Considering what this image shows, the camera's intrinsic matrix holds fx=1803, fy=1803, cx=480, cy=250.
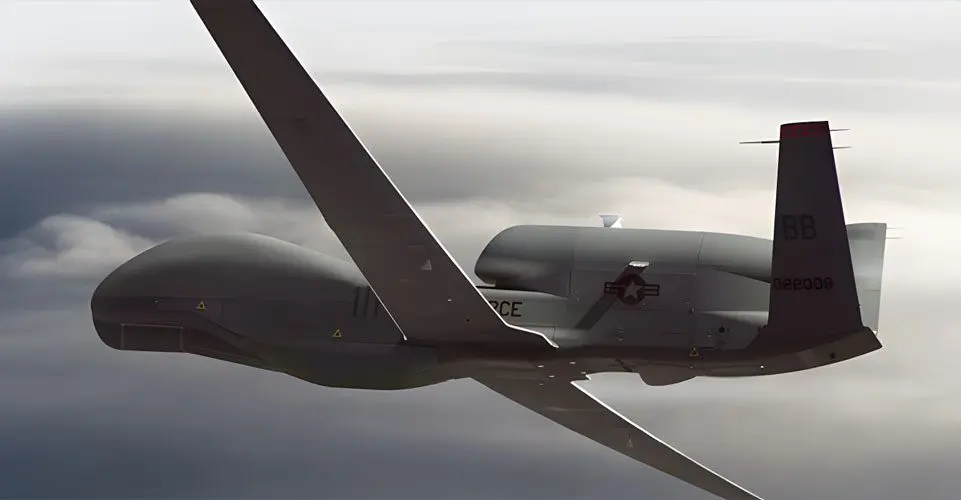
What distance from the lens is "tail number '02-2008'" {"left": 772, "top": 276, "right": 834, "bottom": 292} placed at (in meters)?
12.9

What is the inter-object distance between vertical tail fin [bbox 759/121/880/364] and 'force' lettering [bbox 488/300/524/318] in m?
1.99

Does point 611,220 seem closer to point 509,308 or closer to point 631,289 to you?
point 631,289

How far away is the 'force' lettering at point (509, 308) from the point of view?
1388 cm

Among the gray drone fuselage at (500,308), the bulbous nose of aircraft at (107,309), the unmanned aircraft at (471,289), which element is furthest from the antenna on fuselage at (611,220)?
the bulbous nose of aircraft at (107,309)

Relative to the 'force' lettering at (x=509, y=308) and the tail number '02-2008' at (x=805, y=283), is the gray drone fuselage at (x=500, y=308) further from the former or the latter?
the tail number '02-2008' at (x=805, y=283)

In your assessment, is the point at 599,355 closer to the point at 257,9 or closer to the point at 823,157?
the point at 823,157

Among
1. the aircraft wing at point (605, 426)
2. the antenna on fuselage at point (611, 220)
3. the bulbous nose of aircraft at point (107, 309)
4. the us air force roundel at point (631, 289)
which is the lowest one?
the aircraft wing at point (605, 426)

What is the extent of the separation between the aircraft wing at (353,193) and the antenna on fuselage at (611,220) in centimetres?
110

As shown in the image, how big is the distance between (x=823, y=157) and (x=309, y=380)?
4608mm

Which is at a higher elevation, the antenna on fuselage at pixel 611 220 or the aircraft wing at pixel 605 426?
the antenna on fuselage at pixel 611 220

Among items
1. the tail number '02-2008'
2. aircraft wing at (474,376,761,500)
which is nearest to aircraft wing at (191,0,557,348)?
the tail number '02-2008'

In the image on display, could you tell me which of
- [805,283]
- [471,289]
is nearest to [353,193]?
[471,289]

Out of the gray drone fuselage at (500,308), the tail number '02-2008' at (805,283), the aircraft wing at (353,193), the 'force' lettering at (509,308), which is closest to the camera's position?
the aircraft wing at (353,193)

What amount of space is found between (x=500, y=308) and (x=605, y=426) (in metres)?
2.90
